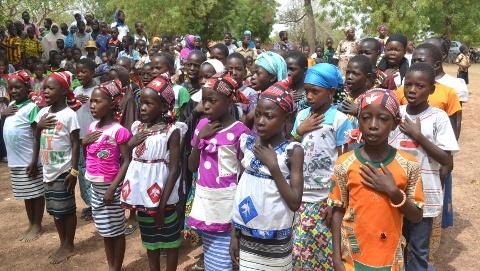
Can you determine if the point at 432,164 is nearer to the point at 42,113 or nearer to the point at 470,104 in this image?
the point at 42,113

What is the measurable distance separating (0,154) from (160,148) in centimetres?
666

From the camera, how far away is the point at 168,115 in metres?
3.64

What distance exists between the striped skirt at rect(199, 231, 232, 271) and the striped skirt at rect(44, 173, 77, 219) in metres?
1.89

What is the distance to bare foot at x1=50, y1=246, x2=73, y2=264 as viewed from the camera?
15.5 feet

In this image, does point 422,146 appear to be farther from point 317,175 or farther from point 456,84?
point 456,84

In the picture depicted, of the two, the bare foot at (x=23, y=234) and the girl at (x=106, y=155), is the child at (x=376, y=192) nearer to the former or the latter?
the girl at (x=106, y=155)

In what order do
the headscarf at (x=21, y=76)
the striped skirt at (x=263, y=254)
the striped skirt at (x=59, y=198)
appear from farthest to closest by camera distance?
1. the headscarf at (x=21, y=76)
2. the striped skirt at (x=59, y=198)
3. the striped skirt at (x=263, y=254)

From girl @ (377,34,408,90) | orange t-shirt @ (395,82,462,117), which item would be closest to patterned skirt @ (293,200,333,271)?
orange t-shirt @ (395,82,462,117)

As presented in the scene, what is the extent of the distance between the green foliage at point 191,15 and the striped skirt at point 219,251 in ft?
79.7

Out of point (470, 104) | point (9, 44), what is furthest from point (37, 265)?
point (470, 104)

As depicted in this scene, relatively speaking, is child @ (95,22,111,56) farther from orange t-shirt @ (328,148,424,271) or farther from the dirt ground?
orange t-shirt @ (328,148,424,271)

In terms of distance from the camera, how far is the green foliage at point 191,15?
2717 centimetres

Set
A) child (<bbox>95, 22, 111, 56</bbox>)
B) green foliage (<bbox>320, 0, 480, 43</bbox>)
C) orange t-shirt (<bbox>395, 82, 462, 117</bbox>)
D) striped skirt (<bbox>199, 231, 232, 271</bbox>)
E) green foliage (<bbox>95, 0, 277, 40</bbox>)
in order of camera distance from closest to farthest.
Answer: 1. striped skirt (<bbox>199, 231, 232, 271</bbox>)
2. orange t-shirt (<bbox>395, 82, 462, 117</bbox>)
3. child (<bbox>95, 22, 111, 56</bbox>)
4. green foliage (<bbox>320, 0, 480, 43</bbox>)
5. green foliage (<bbox>95, 0, 277, 40</bbox>)

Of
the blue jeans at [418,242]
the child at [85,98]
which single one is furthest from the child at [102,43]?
the blue jeans at [418,242]
